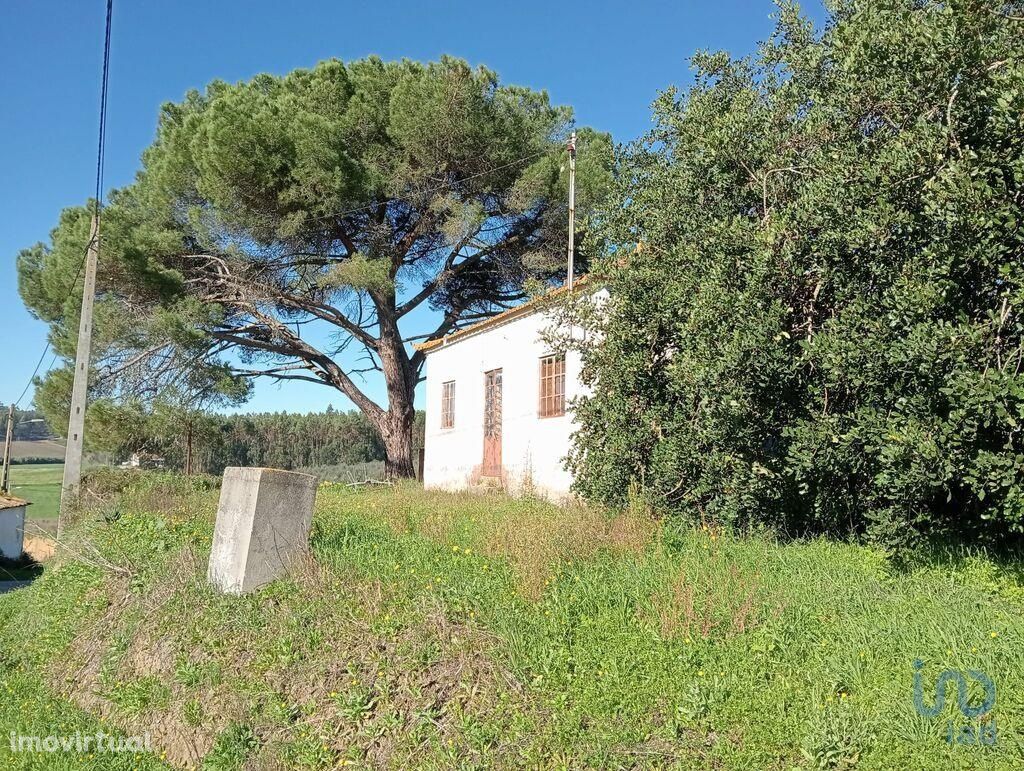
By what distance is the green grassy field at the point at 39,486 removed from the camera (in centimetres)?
3111

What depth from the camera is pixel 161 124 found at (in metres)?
20.6

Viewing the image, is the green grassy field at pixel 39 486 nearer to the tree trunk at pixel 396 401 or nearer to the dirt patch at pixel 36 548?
the dirt patch at pixel 36 548

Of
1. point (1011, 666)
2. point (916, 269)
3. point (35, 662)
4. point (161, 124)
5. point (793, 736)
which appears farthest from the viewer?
point (161, 124)

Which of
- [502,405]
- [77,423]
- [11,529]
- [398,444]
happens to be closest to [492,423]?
[502,405]

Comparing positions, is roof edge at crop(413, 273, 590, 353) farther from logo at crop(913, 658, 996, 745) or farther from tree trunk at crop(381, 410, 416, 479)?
logo at crop(913, 658, 996, 745)

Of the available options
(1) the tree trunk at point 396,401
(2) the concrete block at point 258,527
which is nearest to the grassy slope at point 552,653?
(2) the concrete block at point 258,527

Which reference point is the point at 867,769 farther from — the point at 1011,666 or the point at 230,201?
the point at 230,201

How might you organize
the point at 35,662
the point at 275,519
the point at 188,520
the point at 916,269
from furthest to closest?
1. the point at 188,520
2. the point at 35,662
3. the point at 275,519
4. the point at 916,269

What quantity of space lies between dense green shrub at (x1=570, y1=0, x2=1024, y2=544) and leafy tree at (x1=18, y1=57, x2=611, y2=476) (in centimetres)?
937

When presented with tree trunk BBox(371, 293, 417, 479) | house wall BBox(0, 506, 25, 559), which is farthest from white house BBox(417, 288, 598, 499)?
house wall BBox(0, 506, 25, 559)

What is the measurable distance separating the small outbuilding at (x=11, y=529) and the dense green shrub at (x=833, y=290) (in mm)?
18624

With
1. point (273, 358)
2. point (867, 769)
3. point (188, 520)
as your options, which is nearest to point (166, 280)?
point (273, 358)

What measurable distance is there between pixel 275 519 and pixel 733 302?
4.26 metres

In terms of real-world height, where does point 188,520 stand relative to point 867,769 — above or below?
above
